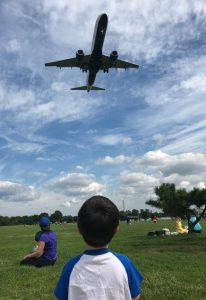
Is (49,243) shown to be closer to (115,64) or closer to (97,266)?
(97,266)

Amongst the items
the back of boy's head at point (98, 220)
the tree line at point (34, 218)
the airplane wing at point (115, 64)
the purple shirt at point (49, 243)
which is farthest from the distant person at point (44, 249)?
the tree line at point (34, 218)

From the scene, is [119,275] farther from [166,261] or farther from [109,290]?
[166,261]

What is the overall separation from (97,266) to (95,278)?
0.09 metres

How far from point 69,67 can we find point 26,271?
29.7 meters

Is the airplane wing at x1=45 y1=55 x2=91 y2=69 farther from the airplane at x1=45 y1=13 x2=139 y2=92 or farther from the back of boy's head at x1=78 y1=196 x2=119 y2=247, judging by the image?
the back of boy's head at x1=78 y1=196 x2=119 y2=247

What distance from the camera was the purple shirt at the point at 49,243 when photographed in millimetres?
11105

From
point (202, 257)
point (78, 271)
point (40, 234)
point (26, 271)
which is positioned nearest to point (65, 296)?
point (78, 271)

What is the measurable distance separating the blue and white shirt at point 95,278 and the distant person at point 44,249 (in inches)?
306

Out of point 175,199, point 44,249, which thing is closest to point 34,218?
point 175,199

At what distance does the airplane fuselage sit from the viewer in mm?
33344

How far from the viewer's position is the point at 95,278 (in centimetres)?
324

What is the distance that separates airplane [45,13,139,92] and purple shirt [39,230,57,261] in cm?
2479

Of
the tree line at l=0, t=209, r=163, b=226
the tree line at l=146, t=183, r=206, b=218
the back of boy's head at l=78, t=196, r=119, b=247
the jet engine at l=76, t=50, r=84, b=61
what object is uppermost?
the tree line at l=0, t=209, r=163, b=226

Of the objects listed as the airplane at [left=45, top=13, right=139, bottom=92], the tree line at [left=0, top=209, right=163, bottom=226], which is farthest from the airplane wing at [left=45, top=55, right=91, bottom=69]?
the tree line at [left=0, top=209, right=163, bottom=226]
